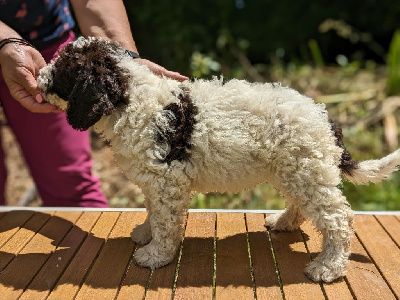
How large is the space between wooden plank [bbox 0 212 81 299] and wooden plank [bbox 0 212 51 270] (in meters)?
0.04

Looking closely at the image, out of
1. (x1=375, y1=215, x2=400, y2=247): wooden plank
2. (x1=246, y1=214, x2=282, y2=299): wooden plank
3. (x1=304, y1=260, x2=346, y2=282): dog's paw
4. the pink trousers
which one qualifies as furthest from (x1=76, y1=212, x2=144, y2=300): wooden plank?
(x1=375, y1=215, x2=400, y2=247): wooden plank

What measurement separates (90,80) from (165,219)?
37.8 inches

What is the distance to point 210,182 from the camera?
319 centimetres

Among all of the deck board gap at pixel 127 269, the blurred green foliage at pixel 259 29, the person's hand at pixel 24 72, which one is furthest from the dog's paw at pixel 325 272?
the blurred green foliage at pixel 259 29

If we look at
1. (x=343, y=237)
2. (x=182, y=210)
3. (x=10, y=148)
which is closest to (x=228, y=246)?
(x=182, y=210)

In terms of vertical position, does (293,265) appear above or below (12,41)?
below

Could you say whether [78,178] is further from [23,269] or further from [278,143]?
[278,143]

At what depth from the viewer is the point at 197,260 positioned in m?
3.33

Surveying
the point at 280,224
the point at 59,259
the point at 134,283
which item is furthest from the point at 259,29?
the point at 134,283

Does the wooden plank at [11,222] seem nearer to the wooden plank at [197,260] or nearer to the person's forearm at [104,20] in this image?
the wooden plank at [197,260]

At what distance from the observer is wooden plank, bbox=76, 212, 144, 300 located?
297 centimetres

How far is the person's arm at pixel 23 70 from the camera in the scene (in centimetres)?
334

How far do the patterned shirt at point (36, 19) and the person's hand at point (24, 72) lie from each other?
40 centimetres

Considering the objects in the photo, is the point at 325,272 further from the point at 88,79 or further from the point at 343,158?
the point at 88,79
